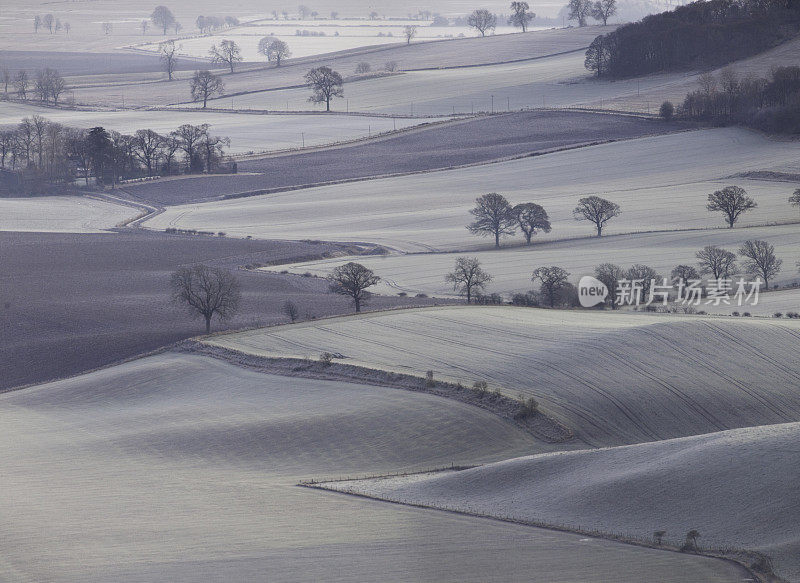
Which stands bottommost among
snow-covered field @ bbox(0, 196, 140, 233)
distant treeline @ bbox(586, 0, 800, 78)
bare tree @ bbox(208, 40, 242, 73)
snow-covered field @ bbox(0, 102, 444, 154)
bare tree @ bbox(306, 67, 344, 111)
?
snow-covered field @ bbox(0, 196, 140, 233)

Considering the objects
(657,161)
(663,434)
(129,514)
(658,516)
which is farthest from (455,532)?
(657,161)

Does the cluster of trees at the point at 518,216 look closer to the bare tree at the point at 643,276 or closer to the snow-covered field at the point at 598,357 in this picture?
the bare tree at the point at 643,276

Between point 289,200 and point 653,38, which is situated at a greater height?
point 653,38

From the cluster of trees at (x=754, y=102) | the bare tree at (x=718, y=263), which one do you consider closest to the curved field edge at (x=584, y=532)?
the bare tree at (x=718, y=263)

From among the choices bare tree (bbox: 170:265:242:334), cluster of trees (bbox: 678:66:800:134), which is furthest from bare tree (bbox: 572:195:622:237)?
cluster of trees (bbox: 678:66:800:134)

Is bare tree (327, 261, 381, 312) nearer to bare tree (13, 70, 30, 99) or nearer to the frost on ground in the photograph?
the frost on ground

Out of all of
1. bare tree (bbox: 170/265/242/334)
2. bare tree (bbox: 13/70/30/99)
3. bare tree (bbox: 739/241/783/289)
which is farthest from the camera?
bare tree (bbox: 13/70/30/99)

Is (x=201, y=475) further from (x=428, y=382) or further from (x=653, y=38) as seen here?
(x=653, y=38)
